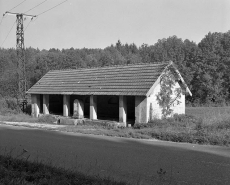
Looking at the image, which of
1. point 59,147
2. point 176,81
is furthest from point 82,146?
point 176,81

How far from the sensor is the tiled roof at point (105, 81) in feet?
59.4

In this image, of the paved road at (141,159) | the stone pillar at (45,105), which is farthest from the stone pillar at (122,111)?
the stone pillar at (45,105)

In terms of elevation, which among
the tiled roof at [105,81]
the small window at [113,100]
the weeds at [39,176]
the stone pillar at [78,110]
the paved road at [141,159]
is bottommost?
the paved road at [141,159]

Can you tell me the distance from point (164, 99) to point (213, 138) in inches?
294

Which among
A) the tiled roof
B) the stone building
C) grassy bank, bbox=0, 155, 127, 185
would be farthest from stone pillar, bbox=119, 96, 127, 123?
grassy bank, bbox=0, 155, 127, 185

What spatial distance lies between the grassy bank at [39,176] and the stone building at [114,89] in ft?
35.6

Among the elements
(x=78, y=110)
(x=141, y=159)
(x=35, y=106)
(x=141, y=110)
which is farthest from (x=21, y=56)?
(x=141, y=159)

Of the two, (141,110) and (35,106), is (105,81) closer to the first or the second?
(141,110)

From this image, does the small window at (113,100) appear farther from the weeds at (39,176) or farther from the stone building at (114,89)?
the weeds at (39,176)

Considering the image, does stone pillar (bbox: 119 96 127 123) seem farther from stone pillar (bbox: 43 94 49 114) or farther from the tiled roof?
stone pillar (bbox: 43 94 49 114)

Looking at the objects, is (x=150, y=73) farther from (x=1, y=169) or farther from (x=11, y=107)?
(x=11, y=107)

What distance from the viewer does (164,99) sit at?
18094mm

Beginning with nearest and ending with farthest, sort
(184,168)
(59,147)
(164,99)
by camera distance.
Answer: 1. (184,168)
2. (59,147)
3. (164,99)

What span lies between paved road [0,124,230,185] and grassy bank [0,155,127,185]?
77 centimetres
